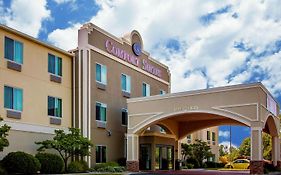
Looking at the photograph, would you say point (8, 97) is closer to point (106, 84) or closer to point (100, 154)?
point (100, 154)

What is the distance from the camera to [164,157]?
1391 inches

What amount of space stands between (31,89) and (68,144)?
14.0 feet

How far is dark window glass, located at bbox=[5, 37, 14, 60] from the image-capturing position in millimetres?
24047

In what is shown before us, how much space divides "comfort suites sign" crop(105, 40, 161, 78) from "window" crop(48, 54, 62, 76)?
4.84m

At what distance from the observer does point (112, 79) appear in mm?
32312

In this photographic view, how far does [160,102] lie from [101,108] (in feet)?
15.6

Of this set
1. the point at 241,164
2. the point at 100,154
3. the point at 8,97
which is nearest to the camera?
the point at 8,97

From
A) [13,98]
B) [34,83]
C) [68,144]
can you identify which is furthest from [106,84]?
[13,98]

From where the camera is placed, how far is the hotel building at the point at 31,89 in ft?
78.1

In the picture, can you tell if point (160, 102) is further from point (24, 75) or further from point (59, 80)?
point (24, 75)

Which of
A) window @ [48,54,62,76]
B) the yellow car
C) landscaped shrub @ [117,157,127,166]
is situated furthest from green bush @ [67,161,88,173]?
the yellow car

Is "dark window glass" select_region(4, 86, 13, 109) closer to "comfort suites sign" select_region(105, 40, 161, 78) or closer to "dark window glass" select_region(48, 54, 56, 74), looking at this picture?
"dark window glass" select_region(48, 54, 56, 74)

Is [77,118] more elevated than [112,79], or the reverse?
[112,79]

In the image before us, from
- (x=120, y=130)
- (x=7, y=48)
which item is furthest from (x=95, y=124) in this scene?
(x=7, y=48)
